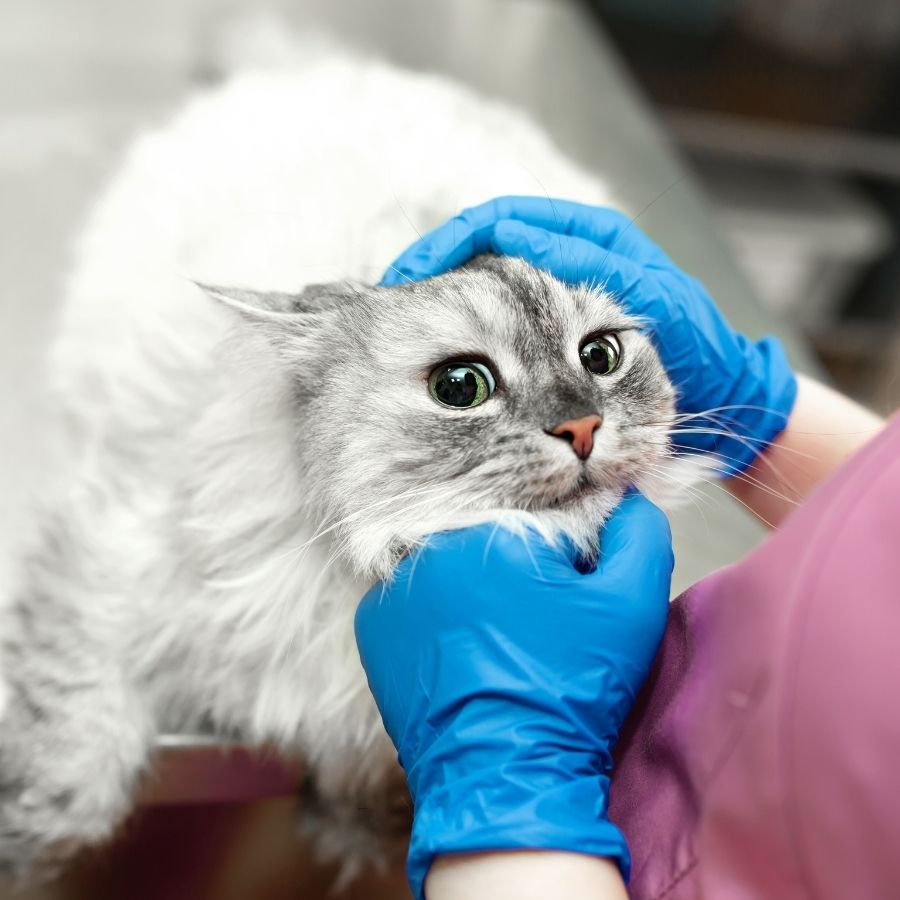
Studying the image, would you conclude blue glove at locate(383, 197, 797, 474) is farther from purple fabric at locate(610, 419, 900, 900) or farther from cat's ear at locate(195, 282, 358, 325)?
purple fabric at locate(610, 419, 900, 900)

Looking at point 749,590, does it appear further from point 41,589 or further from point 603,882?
point 41,589

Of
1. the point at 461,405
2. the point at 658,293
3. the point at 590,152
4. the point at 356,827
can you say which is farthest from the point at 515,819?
the point at 590,152

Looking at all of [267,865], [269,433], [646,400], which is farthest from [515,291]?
[267,865]

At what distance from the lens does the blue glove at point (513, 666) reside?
2.04 feet

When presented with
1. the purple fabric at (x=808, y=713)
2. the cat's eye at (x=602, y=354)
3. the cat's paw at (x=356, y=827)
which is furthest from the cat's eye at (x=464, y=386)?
the cat's paw at (x=356, y=827)

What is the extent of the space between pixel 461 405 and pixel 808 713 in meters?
0.37

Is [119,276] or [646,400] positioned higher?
[646,400]

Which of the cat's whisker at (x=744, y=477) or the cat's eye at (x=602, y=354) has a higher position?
the cat's eye at (x=602, y=354)

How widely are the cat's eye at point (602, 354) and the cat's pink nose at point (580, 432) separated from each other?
0.40 ft

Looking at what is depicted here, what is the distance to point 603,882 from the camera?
0.57m

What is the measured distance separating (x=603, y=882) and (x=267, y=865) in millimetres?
638

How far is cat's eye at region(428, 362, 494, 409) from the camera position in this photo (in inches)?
28.3

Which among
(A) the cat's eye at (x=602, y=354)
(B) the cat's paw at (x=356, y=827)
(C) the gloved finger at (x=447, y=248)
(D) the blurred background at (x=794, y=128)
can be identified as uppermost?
(D) the blurred background at (x=794, y=128)

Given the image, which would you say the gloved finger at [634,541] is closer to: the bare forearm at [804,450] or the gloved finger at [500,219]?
the bare forearm at [804,450]
